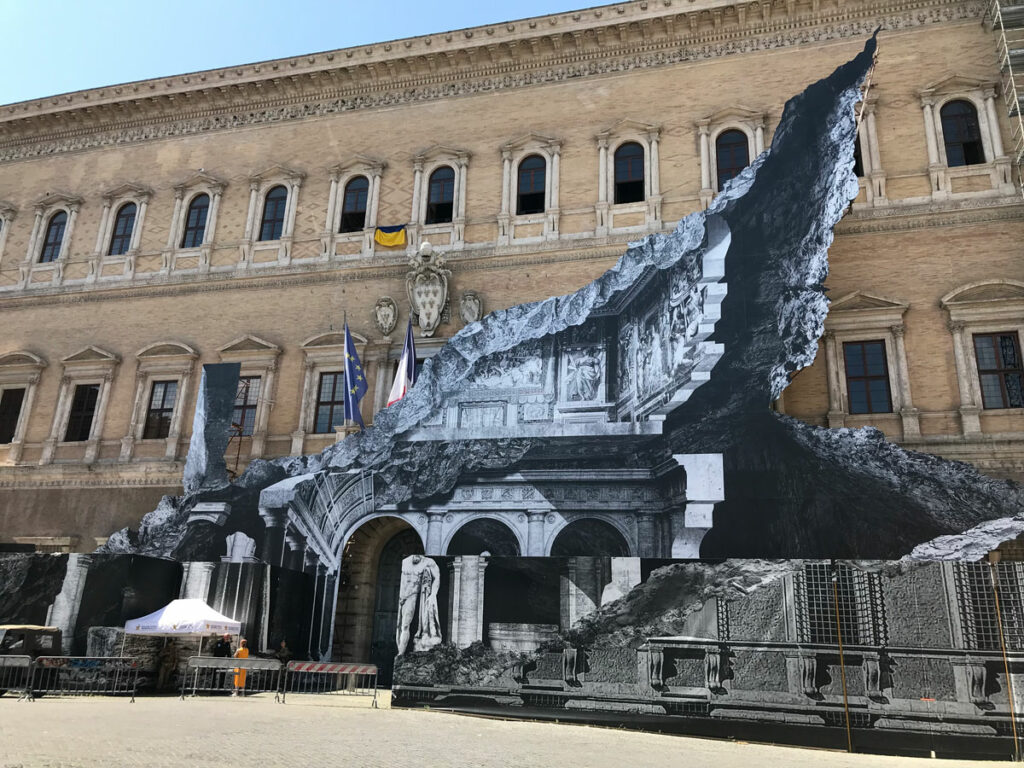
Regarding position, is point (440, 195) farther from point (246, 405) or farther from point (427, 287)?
point (246, 405)

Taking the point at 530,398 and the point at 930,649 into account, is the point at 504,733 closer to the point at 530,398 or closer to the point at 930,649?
the point at 930,649

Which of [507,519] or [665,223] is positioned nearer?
[507,519]

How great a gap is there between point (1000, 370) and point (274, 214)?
1826cm

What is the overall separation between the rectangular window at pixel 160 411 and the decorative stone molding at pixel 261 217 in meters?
3.83

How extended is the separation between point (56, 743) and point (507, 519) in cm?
1086

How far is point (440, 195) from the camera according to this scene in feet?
74.2

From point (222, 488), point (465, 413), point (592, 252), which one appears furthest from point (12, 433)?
point (592, 252)

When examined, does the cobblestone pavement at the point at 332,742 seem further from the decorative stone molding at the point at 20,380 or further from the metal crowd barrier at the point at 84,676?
the decorative stone molding at the point at 20,380

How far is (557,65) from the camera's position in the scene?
22.6 meters

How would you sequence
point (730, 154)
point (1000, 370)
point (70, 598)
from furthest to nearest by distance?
point (730, 154)
point (1000, 370)
point (70, 598)

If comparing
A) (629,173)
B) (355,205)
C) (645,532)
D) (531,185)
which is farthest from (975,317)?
(355,205)

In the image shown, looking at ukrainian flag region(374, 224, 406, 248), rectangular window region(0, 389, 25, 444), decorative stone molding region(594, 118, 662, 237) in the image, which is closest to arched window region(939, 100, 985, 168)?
decorative stone molding region(594, 118, 662, 237)

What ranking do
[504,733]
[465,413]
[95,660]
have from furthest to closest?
[465,413]
[95,660]
[504,733]

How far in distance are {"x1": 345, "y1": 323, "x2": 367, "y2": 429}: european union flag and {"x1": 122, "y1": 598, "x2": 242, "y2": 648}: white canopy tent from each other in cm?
557
